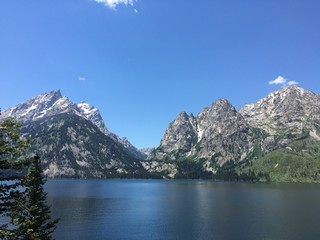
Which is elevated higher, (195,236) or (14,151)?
(14,151)

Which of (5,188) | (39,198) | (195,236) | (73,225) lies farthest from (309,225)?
(5,188)

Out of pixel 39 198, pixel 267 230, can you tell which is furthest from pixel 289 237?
pixel 39 198

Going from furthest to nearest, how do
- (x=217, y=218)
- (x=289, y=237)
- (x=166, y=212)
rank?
1. (x=166, y=212)
2. (x=217, y=218)
3. (x=289, y=237)

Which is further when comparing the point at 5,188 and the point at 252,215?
the point at 252,215

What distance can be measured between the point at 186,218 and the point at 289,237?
56163 millimetres

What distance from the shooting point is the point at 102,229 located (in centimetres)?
13688

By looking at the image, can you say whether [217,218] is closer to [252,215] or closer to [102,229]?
[252,215]

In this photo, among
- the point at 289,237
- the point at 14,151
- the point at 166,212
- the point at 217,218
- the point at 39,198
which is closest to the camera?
the point at 14,151

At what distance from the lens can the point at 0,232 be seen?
22031 mm

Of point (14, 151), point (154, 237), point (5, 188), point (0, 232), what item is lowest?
point (154, 237)

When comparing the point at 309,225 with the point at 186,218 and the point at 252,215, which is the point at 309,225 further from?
the point at 186,218

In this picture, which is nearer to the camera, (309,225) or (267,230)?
(267,230)

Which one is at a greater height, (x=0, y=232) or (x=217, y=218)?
(x=0, y=232)

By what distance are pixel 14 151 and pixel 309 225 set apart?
473 ft
